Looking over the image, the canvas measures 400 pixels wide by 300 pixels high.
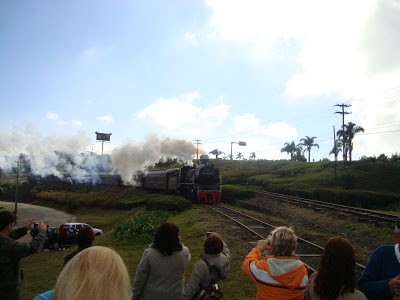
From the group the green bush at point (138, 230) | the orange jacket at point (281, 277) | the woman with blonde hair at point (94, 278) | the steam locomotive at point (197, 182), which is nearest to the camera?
the woman with blonde hair at point (94, 278)

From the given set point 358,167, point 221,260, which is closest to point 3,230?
point 221,260

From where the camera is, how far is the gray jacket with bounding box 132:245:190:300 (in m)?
3.74

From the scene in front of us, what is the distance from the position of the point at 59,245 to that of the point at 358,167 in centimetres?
3355

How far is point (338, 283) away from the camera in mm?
2842

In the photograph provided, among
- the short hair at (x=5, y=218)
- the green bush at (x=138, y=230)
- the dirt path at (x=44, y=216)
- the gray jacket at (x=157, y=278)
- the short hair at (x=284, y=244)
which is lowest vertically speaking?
the dirt path at (x=44, y=216)

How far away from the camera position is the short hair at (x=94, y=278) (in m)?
1.70

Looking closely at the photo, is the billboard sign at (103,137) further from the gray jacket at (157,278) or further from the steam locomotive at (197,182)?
the gray jacket at (157,278)

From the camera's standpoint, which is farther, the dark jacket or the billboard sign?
the billboard sign

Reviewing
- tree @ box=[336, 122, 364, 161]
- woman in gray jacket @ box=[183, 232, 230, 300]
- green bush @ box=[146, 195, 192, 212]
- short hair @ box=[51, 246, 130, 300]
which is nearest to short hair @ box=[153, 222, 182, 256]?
woman in gray jacket @ box=[183, 232, 230, 300]

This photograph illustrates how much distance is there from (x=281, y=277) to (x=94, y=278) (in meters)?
2.06

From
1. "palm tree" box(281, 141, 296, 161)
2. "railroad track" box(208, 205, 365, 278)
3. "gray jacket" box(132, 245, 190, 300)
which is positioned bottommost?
"railroad track" box(208, 205, 365, 278)

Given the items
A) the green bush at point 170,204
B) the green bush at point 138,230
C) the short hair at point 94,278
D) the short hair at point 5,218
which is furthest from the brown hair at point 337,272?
the green bush at point 170,204

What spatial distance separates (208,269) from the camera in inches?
150

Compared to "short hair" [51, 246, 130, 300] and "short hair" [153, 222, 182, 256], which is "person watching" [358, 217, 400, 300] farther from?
"short hair" [51, 246, 130, 300]
